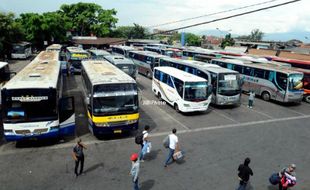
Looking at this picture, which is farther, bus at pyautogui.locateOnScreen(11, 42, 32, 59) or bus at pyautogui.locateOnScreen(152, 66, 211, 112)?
bus at pyautogui.locateOnScreen(11, 42, 32, 59)

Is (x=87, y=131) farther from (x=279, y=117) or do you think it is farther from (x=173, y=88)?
(x=279, y=117)

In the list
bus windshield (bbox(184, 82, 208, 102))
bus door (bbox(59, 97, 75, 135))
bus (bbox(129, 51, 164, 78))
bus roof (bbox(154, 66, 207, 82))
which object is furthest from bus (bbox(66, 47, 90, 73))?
bus door (bbox(59, 97, 75, 135))

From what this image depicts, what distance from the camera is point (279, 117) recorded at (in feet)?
59.3

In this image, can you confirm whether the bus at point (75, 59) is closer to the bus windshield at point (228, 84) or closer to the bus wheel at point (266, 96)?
the bus windshield at point (228, 84)

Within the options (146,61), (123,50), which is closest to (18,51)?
(123,50)

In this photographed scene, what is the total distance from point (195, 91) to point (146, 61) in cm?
A: 1605

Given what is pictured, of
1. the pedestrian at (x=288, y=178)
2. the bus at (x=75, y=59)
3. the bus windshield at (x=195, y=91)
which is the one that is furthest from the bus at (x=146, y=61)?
the pedestrian at (x=288, y=178)

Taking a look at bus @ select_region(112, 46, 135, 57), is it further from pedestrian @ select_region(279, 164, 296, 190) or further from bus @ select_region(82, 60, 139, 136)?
pedestrian @ select_region(279, 164, 296, 190)

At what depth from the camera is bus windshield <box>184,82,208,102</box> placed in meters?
17.0

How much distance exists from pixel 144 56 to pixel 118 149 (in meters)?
22.1

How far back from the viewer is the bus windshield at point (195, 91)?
17.0 m

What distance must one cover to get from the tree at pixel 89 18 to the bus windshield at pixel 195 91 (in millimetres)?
56080

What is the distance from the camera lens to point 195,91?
56.4 feet

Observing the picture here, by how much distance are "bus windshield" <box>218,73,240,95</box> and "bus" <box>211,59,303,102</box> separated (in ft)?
13.1
